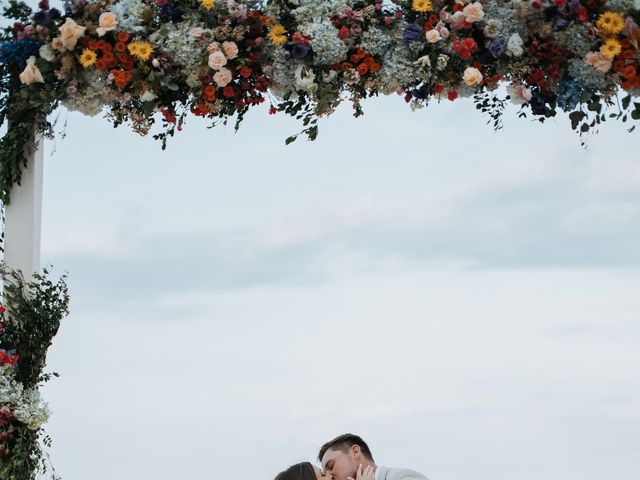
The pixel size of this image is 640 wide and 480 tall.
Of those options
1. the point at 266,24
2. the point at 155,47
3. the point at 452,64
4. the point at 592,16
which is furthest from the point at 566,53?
the point at 155,47

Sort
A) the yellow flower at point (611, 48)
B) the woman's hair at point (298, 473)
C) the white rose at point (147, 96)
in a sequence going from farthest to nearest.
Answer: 1. the white rose at point (147, 96)
2. the woman's hair at point (298, 473)
3. the yellow flower at point (611, 48)

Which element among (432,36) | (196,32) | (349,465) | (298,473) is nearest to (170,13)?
(196,32)

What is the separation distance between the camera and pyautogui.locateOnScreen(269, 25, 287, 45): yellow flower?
5801mm

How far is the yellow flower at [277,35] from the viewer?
5801 millimetres


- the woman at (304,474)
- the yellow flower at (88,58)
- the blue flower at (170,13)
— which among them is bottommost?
the woman at (304,474)

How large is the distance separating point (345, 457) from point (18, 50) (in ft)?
9.12

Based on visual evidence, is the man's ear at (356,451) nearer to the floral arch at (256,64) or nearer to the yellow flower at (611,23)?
the floral arch at (256,64)

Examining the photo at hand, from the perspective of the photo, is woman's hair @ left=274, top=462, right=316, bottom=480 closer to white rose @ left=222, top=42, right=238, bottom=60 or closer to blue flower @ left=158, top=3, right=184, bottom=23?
white rose @ left=222, top=42, right=238, bottom=60

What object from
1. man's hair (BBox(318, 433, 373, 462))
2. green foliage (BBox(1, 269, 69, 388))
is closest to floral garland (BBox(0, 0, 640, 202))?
green foliage (BBox(1, 269, 69, 388))

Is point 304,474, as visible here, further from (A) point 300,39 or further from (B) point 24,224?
(A) point 300,39

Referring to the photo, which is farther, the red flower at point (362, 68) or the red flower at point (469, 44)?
the red flower at point (362, 68)

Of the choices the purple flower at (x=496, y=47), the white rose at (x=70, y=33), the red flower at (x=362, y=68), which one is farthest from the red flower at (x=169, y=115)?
the purple flower at (x=496, y=47)

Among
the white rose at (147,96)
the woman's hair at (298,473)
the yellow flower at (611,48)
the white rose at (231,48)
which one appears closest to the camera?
the yellow flower at (611,48)

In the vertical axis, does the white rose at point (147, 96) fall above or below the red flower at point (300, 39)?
below
